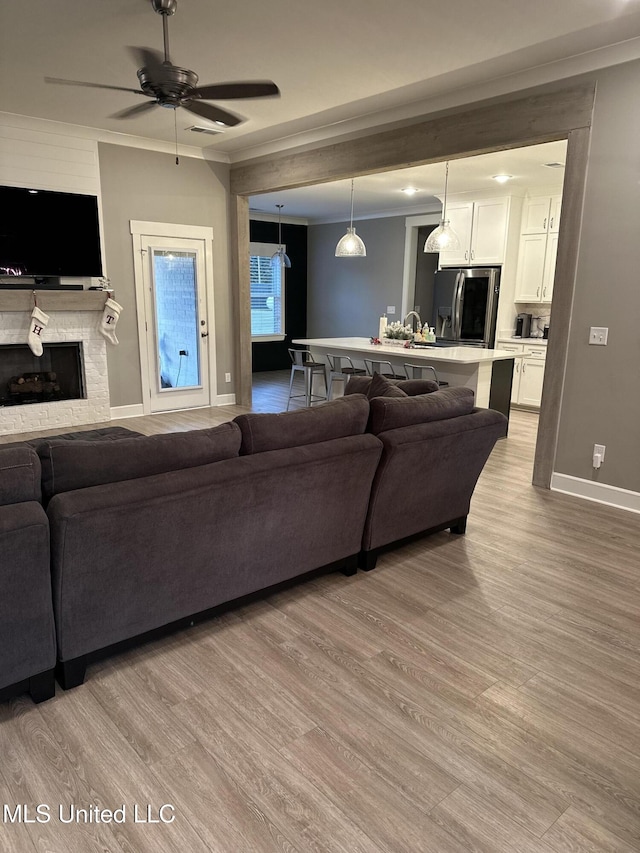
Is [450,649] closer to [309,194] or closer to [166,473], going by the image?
[166,473]

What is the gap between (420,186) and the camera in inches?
297

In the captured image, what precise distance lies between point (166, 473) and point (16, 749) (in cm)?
102

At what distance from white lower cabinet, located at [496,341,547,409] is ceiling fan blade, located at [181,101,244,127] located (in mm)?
4807

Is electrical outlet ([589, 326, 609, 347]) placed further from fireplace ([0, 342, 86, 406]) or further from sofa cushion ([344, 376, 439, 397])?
fireplace ([0, 342, 86, 406])

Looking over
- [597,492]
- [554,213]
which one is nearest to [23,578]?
[597,492]

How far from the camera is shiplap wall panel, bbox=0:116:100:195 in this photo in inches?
210

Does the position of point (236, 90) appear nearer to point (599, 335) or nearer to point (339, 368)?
point (599, 335)

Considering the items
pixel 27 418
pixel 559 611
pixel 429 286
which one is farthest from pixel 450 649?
pixel 429 286

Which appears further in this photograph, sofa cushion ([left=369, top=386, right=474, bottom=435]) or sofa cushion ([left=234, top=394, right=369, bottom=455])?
sofa cushion ([left=369, top=386, right=474, bottom=435])

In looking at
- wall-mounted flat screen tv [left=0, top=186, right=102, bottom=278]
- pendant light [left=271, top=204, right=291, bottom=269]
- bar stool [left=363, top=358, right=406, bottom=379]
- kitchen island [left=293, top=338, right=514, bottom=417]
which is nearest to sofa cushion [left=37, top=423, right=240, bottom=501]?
kitchen island [left=293, top=338, right=514, bottom=417]

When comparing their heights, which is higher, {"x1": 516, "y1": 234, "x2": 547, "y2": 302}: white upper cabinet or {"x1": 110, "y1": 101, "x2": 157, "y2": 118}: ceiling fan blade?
{"x1": 110, "y1": 101, "x2": 157, "y2": 118}: ceiling fan blade

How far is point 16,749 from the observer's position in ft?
6.13

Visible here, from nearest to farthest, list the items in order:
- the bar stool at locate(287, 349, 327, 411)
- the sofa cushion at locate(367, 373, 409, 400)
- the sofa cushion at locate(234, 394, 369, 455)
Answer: the sofa cushion at locate(234, 394, 369, 455) → the sofa cushion at locate(367, 373, 409, 400) → the bar stool at locate(287, 349, 327, 411)

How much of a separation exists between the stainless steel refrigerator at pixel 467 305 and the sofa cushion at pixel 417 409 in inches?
186
